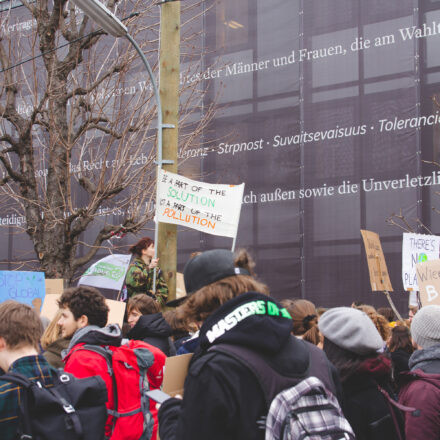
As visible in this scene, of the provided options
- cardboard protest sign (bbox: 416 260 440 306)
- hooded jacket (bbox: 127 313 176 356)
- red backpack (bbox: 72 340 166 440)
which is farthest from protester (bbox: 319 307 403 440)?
cardboard protest sign (bbox: 416 260 440 306)

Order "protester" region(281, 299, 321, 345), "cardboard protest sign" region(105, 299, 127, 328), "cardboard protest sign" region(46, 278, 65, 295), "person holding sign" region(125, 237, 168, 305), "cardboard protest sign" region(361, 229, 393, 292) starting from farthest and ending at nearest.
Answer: "cardboard protest sign" region(361, 229, 393, 292) < "cardboard protest sign" region(46, 278, 65, 295) < "person holding sign" region(125, 237, 168, 305) < "cardboard protest sign" region(105, 299, 127, 328) < "protester" region(281, 299, 321, 345)

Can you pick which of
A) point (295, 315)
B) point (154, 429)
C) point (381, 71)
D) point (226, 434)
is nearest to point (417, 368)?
point (295, 315)

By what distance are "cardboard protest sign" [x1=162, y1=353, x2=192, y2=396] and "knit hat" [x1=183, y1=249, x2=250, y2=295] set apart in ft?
0.74

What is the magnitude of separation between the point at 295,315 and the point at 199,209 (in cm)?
199

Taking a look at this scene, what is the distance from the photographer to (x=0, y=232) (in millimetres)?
12555

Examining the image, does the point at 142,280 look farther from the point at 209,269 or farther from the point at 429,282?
the point at 209,269

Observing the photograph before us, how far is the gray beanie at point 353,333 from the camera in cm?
286

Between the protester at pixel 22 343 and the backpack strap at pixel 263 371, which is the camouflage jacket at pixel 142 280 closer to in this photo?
the protester at pixel 22 343

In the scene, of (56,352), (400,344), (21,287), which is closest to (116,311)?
(21,287)

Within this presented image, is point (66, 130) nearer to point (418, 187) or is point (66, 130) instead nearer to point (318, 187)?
point (318, 187)

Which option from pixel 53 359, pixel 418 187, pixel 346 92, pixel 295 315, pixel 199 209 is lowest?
pixel 53 359

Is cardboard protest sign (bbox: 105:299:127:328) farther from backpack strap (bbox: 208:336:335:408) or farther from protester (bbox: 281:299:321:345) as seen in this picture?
backpack strap (bbox: 208:336:335:408)

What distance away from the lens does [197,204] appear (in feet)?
18.6

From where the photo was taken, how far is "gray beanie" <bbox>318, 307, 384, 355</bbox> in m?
2.86
